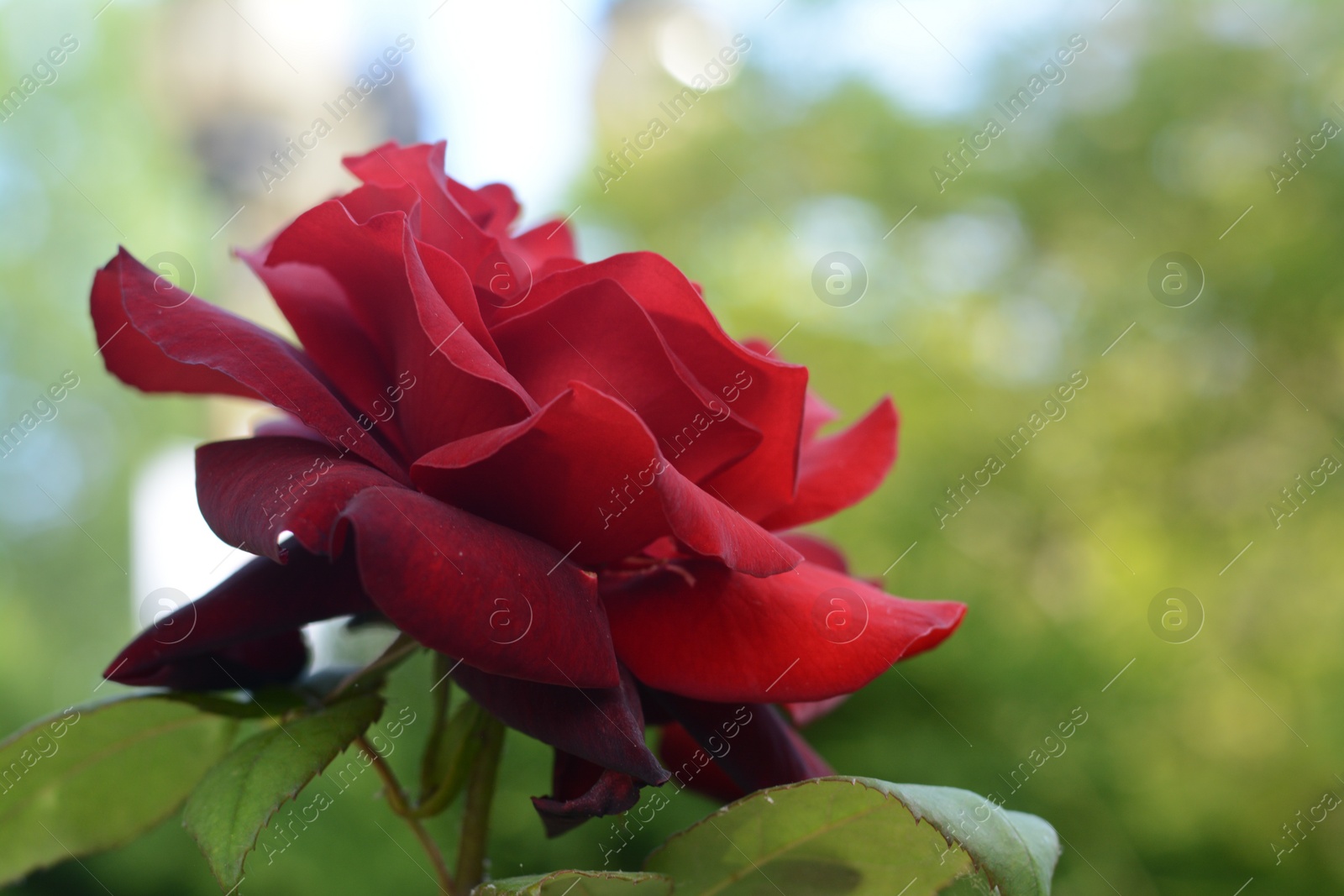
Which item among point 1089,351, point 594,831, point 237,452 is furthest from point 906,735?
point 1089,351

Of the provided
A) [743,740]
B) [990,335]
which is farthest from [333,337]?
[990,335]

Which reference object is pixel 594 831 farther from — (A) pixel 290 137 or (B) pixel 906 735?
(A) pixel 290 137

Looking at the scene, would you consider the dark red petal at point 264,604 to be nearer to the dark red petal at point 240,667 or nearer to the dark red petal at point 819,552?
the dark red petal at point 240,667

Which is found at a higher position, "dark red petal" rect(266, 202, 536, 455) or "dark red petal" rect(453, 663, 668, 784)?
"dark red petal" rect(266, 202, 536, 455)

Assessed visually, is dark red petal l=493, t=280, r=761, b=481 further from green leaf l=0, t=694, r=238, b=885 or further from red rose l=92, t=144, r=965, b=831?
green leaf l=0, t=694, r=238, b=885

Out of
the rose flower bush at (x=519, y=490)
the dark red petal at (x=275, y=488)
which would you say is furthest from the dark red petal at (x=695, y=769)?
the dark red petal at (x=275, y=488)

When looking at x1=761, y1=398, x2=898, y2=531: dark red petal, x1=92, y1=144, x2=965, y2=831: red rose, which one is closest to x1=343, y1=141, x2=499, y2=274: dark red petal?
x1=92, y1=144, x2=965, y2=831: red rose
